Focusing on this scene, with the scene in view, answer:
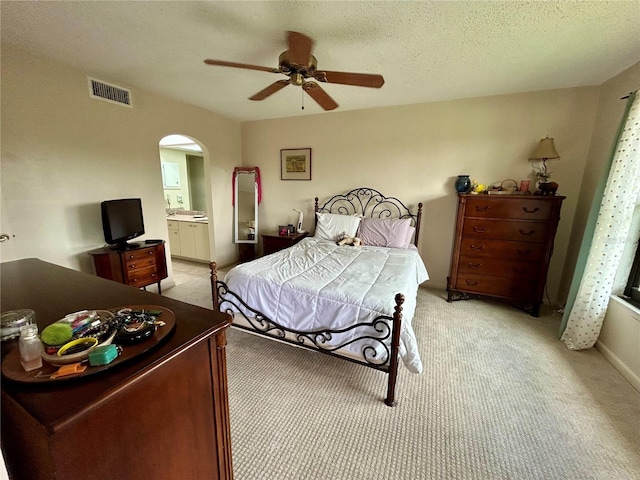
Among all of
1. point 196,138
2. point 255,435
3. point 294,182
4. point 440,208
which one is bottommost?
point 255,435

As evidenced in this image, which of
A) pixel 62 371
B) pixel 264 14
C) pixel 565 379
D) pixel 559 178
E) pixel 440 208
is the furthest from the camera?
pixel 440 208

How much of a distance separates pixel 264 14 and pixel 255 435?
2664 mm

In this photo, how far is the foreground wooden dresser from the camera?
57cm

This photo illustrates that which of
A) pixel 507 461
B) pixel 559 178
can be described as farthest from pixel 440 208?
pixel 507 461

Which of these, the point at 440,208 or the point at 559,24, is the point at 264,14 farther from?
the point at 440,208

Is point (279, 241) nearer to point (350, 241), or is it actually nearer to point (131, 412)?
point (350, 241)

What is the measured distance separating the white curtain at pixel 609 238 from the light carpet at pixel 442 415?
0.26m

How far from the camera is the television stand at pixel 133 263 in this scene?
274 centimetres

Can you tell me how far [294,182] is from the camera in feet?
14.7

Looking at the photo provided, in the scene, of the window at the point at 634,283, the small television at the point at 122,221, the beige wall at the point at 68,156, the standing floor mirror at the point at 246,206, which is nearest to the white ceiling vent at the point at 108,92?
the beige wall at the point at 68,156

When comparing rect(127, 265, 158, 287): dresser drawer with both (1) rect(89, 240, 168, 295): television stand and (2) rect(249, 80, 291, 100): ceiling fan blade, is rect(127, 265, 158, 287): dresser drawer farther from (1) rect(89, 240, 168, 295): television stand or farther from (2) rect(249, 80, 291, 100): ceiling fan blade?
(2) rect(249, 80, 291, 100): ceiling fan blade

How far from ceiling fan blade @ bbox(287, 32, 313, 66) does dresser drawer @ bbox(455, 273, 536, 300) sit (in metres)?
2.85

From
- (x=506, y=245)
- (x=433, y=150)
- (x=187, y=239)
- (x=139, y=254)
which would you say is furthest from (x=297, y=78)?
(x=187, y=239)

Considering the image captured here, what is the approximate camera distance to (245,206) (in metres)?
4.79
